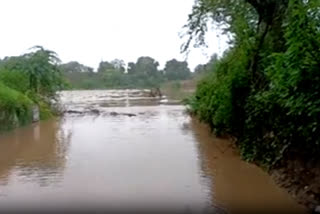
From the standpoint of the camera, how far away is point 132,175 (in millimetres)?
9328

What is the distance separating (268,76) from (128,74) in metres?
58.5

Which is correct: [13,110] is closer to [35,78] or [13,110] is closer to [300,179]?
[35,78]

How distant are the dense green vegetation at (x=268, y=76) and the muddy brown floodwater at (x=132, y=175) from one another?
650mm

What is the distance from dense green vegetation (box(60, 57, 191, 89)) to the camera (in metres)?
63.6

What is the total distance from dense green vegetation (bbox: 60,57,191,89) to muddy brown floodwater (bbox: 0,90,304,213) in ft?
153

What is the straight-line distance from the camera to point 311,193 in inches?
276

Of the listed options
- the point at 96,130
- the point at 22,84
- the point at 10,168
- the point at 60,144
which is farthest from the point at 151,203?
the point at 22,84

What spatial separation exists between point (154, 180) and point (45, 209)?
2.49m

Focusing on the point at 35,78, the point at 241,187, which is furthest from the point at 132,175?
the point at 35,78

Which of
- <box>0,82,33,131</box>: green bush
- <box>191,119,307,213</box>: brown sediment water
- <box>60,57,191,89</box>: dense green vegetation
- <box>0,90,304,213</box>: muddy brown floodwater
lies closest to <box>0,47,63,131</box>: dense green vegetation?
<box>0,82,33,131</box>: green bush

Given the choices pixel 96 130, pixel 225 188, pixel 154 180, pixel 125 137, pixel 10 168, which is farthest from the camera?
pixel 96 130

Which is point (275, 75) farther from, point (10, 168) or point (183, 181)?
point (10, 168)

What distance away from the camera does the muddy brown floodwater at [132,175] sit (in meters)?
7.22

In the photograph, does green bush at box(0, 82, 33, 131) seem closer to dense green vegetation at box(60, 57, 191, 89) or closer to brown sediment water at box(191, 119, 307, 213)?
brown sediment water at box(191, 119, 307, 213)
